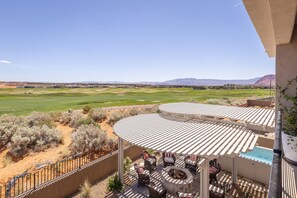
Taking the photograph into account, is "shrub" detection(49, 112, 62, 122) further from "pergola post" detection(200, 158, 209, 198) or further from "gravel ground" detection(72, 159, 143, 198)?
"pergola post" detection(200, 158, 209, 198)

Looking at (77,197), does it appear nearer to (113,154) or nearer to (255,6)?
(113,154)

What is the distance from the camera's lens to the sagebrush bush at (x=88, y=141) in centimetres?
1307

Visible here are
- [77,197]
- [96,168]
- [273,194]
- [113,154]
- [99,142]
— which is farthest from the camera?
[99,142]

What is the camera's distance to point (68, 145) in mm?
14195

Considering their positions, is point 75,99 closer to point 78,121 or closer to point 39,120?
point 39,120

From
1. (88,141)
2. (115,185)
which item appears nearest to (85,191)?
(115,185)

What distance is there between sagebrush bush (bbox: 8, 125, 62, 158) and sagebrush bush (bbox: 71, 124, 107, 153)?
194 centimetres

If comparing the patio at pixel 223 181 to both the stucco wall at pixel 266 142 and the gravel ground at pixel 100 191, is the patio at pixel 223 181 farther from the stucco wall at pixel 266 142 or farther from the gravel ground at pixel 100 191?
the stucco wall at pixel 266 142

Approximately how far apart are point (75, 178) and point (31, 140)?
21.2ft

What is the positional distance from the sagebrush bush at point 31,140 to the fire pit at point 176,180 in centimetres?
902

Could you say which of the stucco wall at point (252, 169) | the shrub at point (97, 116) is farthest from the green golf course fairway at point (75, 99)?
the stucco wall at point (252, 169)

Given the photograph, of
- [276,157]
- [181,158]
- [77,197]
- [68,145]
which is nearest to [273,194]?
[276,157]

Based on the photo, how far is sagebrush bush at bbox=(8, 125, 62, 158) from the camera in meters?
13.1

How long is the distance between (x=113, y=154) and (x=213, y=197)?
229 inches
